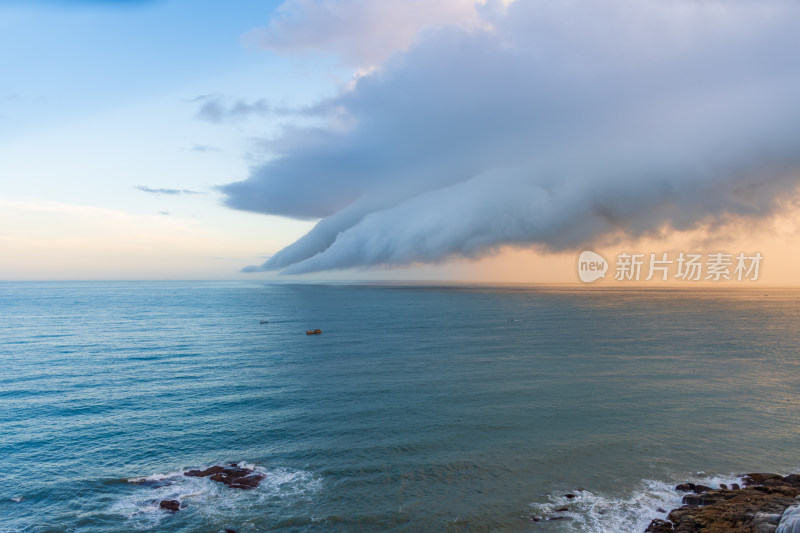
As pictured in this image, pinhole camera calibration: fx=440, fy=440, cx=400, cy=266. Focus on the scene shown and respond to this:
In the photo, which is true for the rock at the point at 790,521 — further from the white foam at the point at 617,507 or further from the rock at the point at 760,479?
the rock at the point at 760,479

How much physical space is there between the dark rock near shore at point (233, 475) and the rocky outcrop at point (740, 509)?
2648cm

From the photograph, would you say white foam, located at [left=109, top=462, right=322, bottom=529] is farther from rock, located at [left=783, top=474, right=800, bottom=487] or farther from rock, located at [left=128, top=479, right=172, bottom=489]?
rock, located at [left=783, top=474, right=800, bottom=487]

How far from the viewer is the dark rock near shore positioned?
32.1 meters

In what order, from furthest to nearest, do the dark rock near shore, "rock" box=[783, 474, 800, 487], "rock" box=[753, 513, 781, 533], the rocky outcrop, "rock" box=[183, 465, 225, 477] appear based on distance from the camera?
"rock" box=[183, 465, 225, 477], the dark rock near shore, "rock" box=[783, 474, 800, 487], the rocky outcrop, "rock" box=[753, 513, 781, 533]

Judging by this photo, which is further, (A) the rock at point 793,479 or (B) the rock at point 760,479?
(B) the rock at point 760,479

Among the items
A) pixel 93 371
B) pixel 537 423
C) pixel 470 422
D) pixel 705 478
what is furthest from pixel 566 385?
pixel 93 371

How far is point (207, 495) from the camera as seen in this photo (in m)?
30.7

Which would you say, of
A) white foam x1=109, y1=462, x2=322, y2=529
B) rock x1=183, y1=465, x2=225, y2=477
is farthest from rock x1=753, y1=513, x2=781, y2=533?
rock x1=183, y1=465, x2=225, y2=477

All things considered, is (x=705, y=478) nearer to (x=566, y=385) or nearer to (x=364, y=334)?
(x=566, y=385)

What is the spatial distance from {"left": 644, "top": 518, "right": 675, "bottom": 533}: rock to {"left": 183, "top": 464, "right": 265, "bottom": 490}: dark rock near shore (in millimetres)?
26119

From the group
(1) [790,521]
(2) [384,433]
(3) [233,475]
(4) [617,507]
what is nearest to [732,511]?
(1) [790,521]

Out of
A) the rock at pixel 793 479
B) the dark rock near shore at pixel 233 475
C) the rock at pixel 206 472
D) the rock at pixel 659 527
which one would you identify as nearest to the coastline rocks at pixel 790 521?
the rock at pixel 659 527

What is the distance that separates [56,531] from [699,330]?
137 metres

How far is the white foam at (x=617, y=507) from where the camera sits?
89.7 ft
